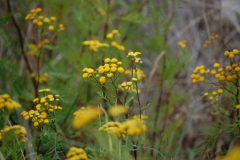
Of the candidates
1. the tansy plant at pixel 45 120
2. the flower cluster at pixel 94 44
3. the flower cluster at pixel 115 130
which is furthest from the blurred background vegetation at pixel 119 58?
the flower cluster at pixel 115 130

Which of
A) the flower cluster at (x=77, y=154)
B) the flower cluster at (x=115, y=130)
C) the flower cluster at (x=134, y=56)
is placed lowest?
the flower cluster at (x=77, y=154)

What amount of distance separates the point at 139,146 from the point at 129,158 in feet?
0.27

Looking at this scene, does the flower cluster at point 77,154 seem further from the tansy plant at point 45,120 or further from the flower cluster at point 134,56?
the flower cluster at point 134,56

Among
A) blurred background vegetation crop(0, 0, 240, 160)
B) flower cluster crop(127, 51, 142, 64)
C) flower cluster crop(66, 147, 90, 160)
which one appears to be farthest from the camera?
blurred background vegetation crop(0, 0, 240, 160)

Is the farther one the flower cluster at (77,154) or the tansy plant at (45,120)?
the tansy plant at (45,120)

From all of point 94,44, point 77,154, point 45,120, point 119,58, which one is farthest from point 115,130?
point 119,58

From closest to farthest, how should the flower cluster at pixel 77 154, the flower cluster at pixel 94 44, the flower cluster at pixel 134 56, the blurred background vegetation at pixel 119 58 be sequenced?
the flower cluster at pixel 77 154 → the flower cluster at pixel 134 56 → the flower cluster at pixel 94 44 → the blurred background vegetation at pixel 119 58

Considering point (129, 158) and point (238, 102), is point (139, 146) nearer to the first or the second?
point (129, 158)

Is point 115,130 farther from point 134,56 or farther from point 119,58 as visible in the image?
point 119,58

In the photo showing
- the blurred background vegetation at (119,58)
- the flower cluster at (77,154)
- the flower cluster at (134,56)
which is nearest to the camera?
the flower cluster at (77,154)

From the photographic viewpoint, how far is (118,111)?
1.21 metres

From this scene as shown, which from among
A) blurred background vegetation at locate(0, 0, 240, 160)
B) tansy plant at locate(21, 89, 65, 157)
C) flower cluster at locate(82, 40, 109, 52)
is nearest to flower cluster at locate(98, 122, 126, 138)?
tansy plant at locate(21, 89, 65, 157)

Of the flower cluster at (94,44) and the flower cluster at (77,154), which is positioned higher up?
the flower cluster at (94,44)

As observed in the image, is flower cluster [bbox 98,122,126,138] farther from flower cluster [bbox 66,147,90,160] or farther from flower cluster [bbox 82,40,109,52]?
flower cluster [bbox 82,40,109,52]
